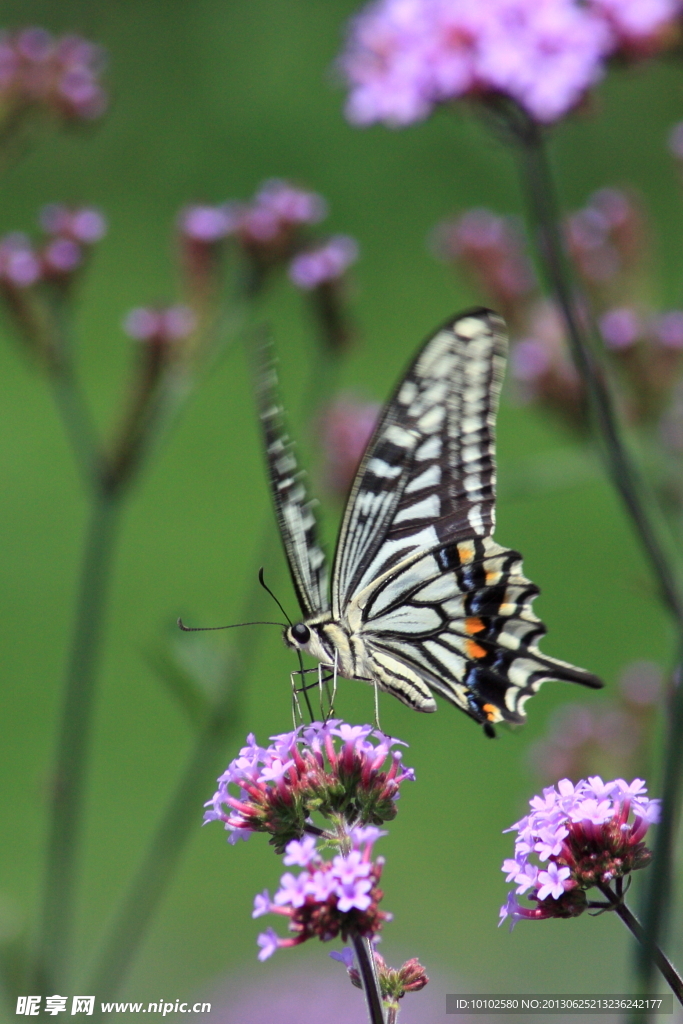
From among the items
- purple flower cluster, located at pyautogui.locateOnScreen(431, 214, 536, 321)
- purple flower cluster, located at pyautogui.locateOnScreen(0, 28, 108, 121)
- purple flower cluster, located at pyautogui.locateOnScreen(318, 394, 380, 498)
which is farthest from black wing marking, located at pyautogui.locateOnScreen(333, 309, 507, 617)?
purple flower cluster, located at pyautogui.locateOnScreen(0, 28, 108, 121)

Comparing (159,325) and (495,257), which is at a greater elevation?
(495,257)

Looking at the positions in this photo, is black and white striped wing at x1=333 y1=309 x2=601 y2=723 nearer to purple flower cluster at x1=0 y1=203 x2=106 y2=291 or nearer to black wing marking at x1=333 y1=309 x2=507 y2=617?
black wing marking at x1=333 y1=309 x2=507 y2=617

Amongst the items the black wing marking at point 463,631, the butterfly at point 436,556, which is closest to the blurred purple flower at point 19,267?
the butterfly at point 436,556

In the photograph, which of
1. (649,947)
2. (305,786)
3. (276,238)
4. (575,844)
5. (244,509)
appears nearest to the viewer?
(649,947)

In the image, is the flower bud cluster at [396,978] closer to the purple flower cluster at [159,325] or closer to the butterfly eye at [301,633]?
the butterfly eye at [301,633]

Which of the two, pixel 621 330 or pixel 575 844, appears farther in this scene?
pixel 621 330

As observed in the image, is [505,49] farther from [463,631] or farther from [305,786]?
[305,786]

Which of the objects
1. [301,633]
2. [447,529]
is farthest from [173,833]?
[447,529]
